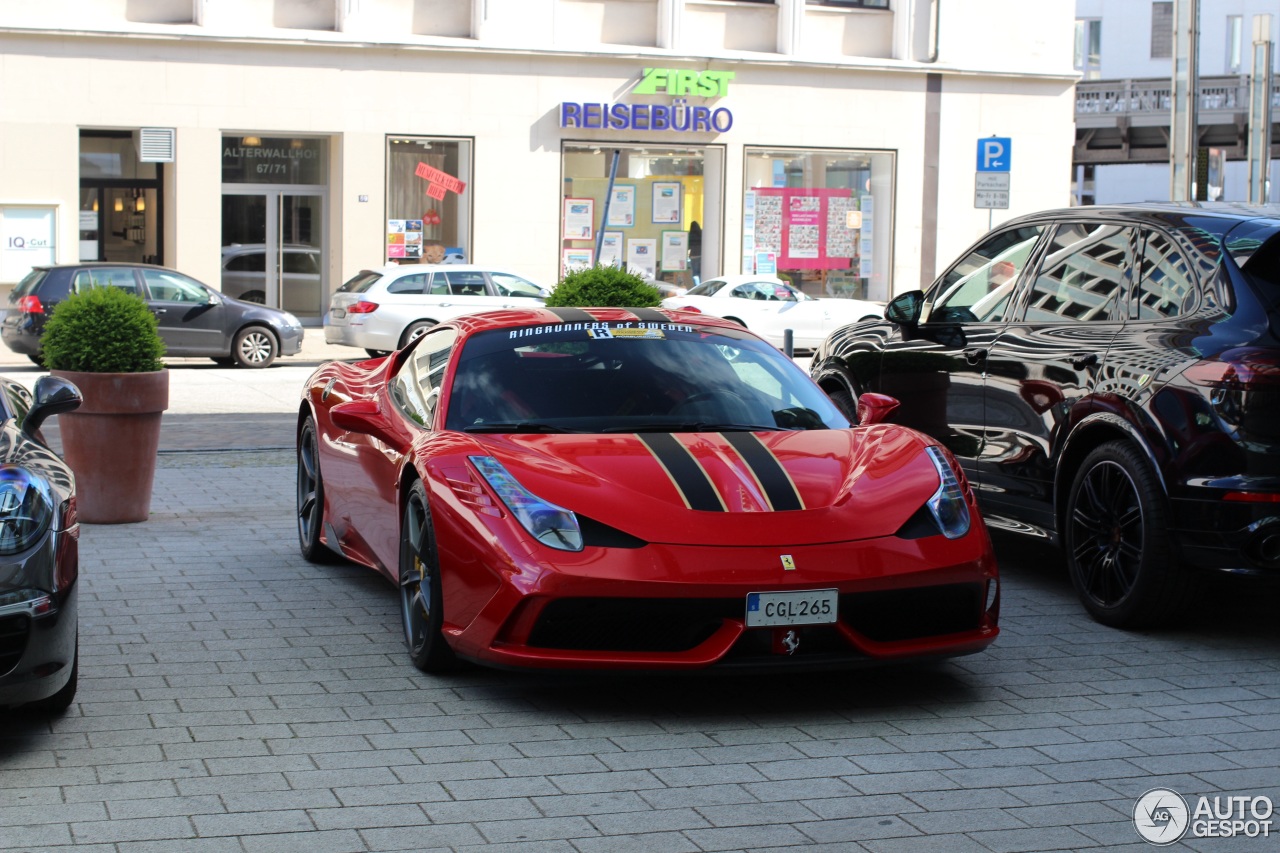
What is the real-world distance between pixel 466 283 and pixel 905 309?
1568 centimetres

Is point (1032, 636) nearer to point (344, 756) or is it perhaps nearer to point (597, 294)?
point (344, 756)

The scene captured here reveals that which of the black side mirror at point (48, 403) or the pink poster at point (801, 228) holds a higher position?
the pink poster at point (801, 228)

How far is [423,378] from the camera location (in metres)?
6.78

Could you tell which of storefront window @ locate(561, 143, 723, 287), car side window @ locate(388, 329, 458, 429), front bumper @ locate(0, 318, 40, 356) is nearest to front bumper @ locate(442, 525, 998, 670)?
car side window @ locate(388, 329, 458, 429)

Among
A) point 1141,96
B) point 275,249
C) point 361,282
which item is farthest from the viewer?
point 1141,96

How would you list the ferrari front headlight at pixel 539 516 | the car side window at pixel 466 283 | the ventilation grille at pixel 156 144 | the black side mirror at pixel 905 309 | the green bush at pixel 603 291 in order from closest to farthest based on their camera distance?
the ferrari front headlight at pixel 539 516 → the black side mirror at pixel 905 309 → the green bush at pixel 603 291 → the car side window at pixel 466 283 → the ventilation grille at pixel 156 144

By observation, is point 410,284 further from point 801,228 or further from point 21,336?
point 801,228

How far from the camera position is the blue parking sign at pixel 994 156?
21453mm

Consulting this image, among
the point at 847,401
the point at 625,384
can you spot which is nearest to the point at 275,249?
the point at 847,401

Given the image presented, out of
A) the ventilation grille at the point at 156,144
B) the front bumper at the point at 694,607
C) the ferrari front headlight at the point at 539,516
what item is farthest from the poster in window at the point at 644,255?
the front bumper at the point at 694,607

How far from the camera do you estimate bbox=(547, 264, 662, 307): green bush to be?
11242 millimetres

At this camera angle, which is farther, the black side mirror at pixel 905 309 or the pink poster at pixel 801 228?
the pink poster at pixel 801 228

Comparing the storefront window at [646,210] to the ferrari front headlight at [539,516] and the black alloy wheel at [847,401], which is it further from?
the ferrari front headlight at [539,516]

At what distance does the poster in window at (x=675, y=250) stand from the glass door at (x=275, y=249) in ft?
20.5
